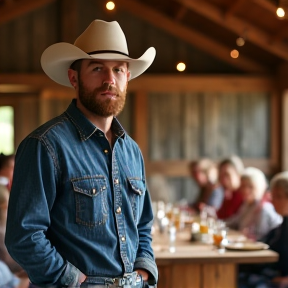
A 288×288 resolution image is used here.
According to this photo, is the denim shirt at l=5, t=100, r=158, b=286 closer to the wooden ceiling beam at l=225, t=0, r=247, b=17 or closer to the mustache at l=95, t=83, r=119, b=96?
the mustache at l=95, t=83, r=119, b=96

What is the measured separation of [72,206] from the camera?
2484 mm

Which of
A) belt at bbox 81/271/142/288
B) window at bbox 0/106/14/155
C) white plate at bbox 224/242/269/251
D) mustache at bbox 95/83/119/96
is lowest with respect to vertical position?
white plate at bbox 224/242/269/251

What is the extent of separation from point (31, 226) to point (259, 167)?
943 cm

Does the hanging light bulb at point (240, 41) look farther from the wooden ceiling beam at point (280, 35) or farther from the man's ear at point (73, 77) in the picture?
the man's ear at point (73, 77)

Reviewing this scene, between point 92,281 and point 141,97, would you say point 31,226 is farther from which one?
point 141,97

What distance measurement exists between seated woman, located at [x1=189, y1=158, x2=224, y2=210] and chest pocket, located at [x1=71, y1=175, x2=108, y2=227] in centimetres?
618

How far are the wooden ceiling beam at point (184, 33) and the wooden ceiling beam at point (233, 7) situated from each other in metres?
1.50

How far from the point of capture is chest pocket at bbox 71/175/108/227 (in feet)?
8.17

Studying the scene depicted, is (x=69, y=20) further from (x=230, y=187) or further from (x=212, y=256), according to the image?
(x=212, y=256)

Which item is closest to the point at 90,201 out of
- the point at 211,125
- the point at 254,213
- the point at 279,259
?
the point at 279,259

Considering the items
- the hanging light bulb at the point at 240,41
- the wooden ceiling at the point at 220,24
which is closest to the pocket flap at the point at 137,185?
the wooden ceiling at the point at 220,24

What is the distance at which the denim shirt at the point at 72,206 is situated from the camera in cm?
240

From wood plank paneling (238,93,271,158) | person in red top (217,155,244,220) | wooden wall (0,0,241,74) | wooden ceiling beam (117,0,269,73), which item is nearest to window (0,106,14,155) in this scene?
wooden wall (0,0,241,74)

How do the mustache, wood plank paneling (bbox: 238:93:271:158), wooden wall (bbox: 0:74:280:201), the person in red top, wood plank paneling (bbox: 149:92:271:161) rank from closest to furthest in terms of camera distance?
the mustache, the person in red top, wooden wall (bbox: 0:74:280:201), wood plank paneling (bbox: 149:92:271:161), wood plank paneling (bbox: 238:93:271:158)
